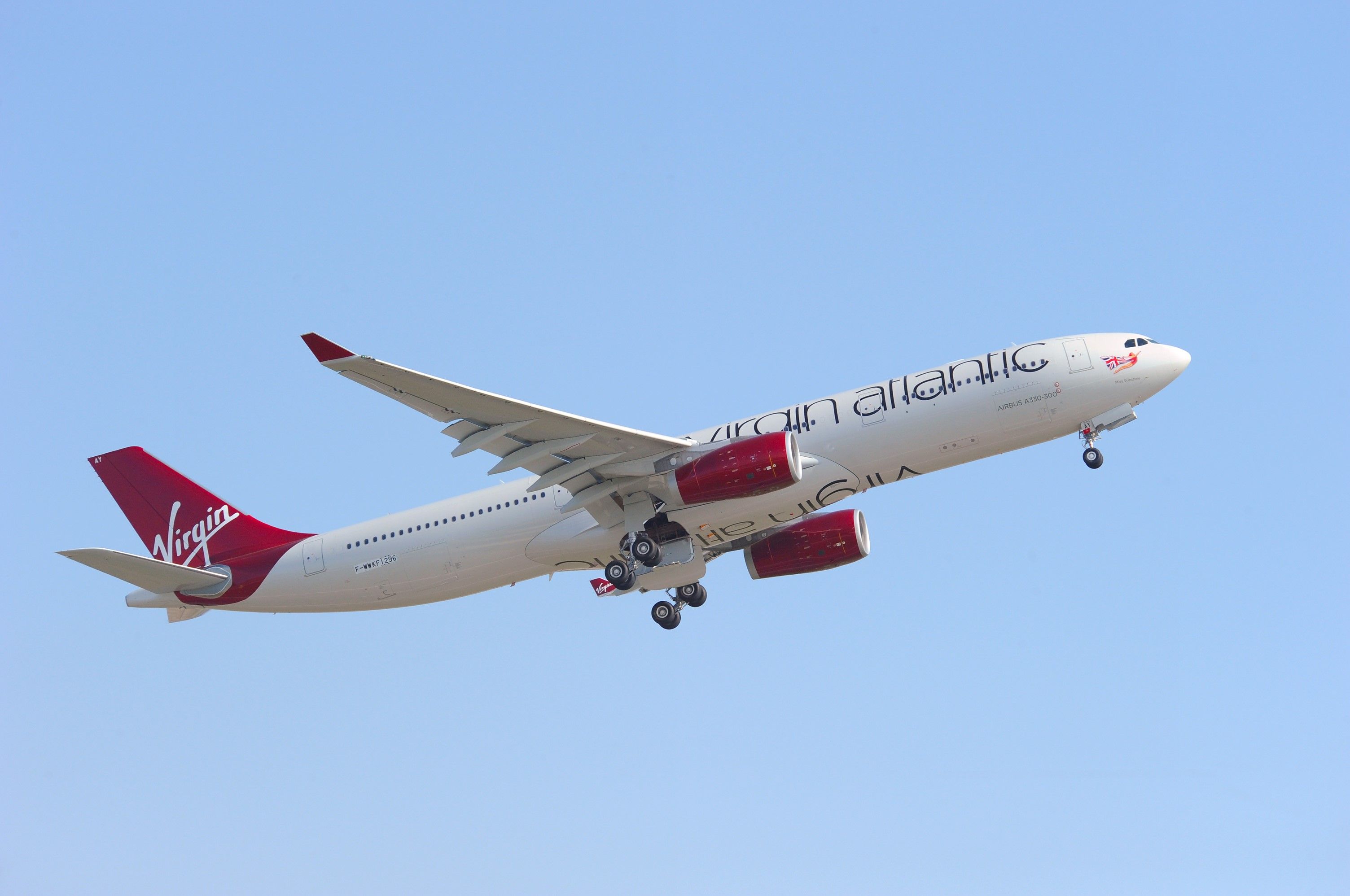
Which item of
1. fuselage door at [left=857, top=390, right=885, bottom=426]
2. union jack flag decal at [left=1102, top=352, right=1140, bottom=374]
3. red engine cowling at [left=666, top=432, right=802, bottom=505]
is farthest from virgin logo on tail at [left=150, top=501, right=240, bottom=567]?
union jack flag decal at [left=1102, top=352, right=1140, bottom=374]

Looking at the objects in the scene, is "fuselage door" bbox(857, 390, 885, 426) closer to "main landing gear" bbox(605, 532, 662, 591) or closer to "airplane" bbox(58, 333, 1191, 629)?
"airplane" bbox(58, 333, 1191, 629)

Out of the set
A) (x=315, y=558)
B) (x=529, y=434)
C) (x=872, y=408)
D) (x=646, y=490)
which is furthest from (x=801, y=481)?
(x=315, y=558)

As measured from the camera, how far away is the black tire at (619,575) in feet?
123

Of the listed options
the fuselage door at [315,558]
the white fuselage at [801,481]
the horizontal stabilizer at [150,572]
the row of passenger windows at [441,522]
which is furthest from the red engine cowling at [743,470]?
the horizontal stabilizer at [150,572]

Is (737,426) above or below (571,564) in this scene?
above

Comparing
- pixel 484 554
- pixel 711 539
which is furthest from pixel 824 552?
pixel 484 554

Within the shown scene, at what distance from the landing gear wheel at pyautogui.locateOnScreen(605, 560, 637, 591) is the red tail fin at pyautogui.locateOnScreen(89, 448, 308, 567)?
384 inches

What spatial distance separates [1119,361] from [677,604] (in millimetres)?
14831

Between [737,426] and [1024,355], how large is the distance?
7.66 meters

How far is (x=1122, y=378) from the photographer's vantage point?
34844mm

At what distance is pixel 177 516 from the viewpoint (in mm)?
42719

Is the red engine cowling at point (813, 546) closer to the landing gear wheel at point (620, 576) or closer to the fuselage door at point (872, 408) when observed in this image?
the landing gear wheel at point (620, 576)

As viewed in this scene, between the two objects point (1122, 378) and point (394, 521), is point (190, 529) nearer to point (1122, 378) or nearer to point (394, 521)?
point (394, 521)

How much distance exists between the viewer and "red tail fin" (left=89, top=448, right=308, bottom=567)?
41.4 m
